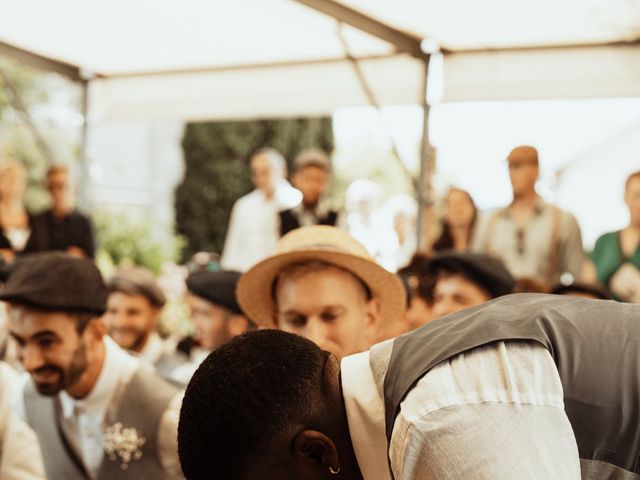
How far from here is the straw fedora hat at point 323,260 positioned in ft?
10.3

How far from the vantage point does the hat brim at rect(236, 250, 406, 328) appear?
3152 millimetres

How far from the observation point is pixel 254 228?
23.1 ft

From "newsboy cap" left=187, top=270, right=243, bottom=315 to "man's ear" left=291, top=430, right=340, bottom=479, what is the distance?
2.90 metres

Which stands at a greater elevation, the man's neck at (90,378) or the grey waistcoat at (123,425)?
the man's neck at (90,378)

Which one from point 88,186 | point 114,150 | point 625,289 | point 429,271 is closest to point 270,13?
point 429,271

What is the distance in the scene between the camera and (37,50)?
7430mm

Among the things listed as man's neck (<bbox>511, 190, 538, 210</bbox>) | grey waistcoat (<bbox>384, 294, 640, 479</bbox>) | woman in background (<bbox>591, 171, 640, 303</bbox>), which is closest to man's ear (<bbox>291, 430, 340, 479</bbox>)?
grey waistcoat (<bbox>384, 294, 640, 479</bbox>)

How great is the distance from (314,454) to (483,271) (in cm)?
271

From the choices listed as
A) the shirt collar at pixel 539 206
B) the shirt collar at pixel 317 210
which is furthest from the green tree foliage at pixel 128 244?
the shirt collar at pixel 539 206

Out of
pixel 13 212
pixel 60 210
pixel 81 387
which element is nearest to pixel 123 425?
pixel 81 387

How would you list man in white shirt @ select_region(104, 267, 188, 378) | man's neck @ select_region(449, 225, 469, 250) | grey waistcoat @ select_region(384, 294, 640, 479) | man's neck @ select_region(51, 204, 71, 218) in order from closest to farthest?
grey waistcoat @ select_region(384, 294, 640, 479)
man in white shirt @ select_region(104, 267, 188, 378)
man's neck @ select_region(449, 225, 469, 250)
man's neck @ select_region(51, 204, 71, 218)

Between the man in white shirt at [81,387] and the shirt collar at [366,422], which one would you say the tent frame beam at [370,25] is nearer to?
the man in white shirt at [81,387]

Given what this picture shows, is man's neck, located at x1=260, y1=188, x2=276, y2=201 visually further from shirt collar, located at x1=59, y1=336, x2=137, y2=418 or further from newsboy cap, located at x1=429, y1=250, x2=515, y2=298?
shirt collar, located at x1=59, y1=336, x2=137, y2=418

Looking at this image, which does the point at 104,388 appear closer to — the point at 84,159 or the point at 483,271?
the point at 483,271
